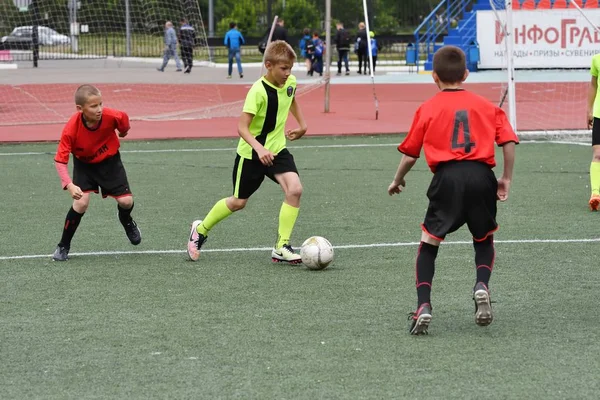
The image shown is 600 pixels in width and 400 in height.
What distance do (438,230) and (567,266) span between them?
88.0 inches

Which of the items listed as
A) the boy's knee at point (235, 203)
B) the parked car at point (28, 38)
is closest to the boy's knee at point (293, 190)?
the boy's knee at point (235, 203)

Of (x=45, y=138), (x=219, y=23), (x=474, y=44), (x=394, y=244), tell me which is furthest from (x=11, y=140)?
(x=219, y=23)

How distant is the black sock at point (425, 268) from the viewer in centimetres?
589

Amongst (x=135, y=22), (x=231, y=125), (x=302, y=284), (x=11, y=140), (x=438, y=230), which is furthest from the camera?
(x=135, y=22)

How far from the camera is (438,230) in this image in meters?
5.82

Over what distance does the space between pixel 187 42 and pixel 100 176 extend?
2467 centimetres

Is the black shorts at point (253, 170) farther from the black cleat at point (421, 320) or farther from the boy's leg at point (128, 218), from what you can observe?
the black cleat at point (421, 320)

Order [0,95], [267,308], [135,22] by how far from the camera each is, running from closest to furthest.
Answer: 1. [267,308]
2. [0,95]
3. [135,22]

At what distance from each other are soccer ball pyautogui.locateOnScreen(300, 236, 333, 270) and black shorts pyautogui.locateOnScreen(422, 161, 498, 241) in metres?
1.92

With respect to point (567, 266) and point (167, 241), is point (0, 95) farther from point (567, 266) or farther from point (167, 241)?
point (567, 266)

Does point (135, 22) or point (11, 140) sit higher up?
point (135, 22)

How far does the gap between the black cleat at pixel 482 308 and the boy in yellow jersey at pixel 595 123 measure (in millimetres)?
4721

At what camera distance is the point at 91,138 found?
827 centimetres

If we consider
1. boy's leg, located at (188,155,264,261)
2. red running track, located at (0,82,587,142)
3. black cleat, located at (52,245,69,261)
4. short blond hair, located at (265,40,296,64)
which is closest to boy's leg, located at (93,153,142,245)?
black cleat, located at (52,245,69,261)
